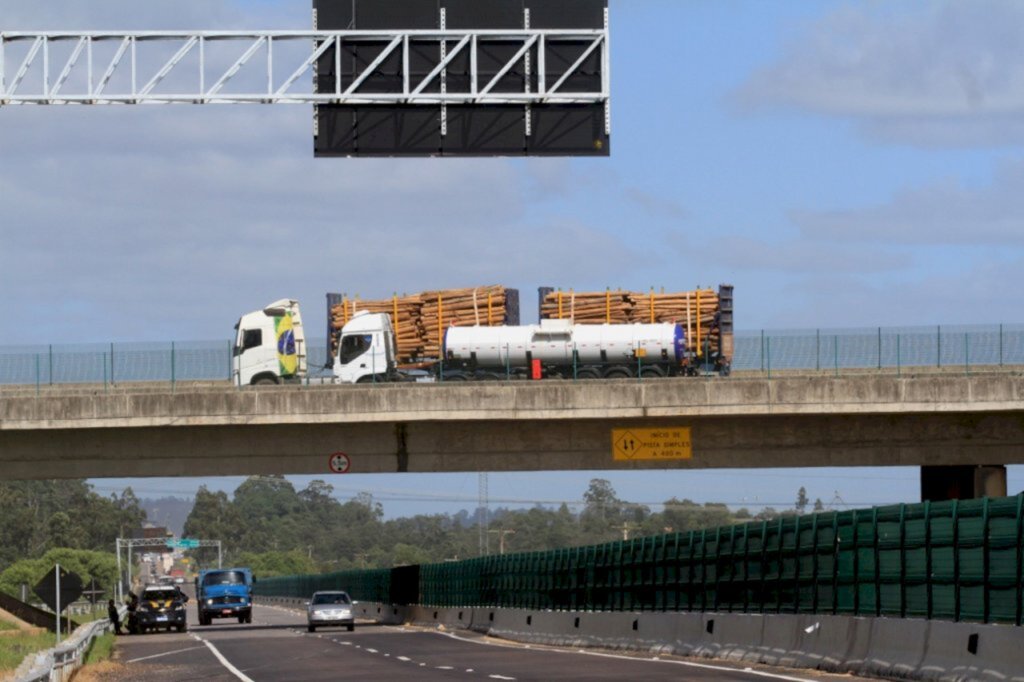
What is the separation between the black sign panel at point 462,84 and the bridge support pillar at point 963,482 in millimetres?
18821

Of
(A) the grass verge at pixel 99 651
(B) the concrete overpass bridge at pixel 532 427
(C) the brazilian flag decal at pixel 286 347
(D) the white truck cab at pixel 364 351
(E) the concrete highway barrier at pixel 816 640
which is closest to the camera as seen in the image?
(E) the concrete highway barrier at pixel 816 640

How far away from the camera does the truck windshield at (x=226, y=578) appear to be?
73.6 metres

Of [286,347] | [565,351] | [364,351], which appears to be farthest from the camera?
[286,347]

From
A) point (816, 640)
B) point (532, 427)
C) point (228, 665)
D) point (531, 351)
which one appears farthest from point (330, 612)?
point (816, 640)

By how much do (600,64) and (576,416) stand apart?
15.5 metres

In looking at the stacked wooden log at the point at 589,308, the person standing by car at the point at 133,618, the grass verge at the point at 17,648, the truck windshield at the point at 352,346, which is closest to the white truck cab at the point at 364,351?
the truck windshield at the point at 352,346

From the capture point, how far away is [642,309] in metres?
62.8

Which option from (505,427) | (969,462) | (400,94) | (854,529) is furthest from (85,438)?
(854,529)

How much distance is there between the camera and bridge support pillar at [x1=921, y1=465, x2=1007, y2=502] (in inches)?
1919

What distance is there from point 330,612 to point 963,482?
2176cm

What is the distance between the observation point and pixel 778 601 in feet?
95.9

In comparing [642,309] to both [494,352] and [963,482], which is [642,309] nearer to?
[494,352]

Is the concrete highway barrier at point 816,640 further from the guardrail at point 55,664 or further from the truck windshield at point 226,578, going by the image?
the truck windshield at point 226,578

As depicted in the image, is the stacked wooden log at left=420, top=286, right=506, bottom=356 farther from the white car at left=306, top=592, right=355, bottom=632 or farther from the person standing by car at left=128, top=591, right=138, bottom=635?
the person standing by car at left=128, top=591, right=138, bottom=635
